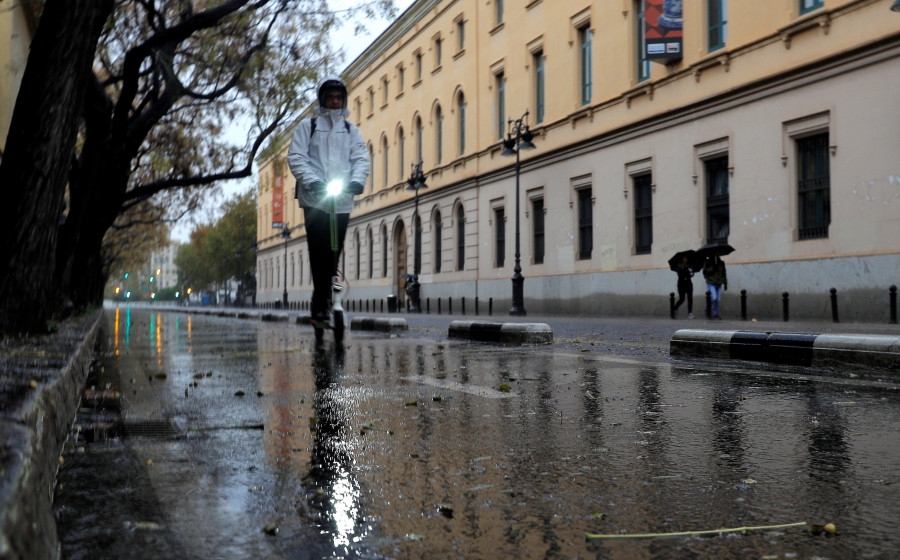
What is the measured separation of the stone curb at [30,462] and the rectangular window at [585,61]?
1046 inches

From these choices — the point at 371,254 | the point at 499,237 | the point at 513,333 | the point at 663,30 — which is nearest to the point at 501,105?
the point at 499,237

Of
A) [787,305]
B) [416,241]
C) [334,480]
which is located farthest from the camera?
[416,241]

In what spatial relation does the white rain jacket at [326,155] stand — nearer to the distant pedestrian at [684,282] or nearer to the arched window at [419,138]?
the distant pedestrian at [684,282]

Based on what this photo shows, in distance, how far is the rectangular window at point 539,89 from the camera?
103ft

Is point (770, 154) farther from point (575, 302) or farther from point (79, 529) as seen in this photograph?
point (79, 529)

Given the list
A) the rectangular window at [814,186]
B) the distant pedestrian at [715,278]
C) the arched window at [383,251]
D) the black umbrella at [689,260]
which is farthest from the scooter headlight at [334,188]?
the arched window at [383,251]

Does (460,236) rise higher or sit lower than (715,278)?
higher

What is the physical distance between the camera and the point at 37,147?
6.19 m

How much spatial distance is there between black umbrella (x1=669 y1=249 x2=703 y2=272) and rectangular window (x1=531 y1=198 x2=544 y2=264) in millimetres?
9179

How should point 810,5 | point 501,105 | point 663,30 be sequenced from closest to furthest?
point 810,5 < point 663,30 < point 501,105

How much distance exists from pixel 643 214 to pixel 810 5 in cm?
776

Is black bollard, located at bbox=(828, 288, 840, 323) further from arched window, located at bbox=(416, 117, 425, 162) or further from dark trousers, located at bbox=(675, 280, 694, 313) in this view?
arched window, located at bbox=(416, 117, 425, 162)

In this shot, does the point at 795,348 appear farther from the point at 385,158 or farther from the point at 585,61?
the point at 385,158

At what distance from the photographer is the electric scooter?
9133 mm
